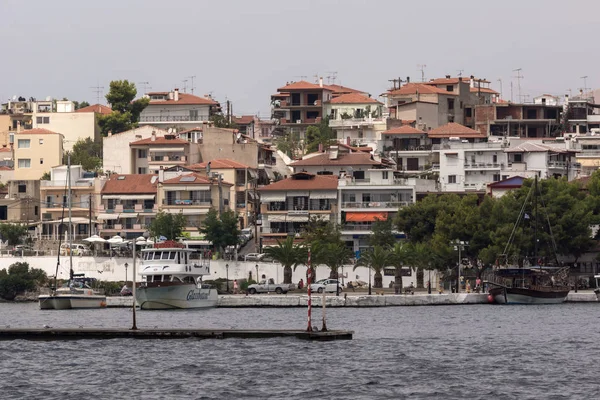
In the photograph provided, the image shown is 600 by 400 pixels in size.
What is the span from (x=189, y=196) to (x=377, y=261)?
75.1 ft

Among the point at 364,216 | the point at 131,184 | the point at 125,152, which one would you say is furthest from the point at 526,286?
the point at 125,152

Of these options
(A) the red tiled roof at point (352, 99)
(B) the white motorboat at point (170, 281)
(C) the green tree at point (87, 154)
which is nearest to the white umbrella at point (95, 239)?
(B) the white motorboat at point (170, 281)

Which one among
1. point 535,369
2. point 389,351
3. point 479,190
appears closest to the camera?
point 535,369

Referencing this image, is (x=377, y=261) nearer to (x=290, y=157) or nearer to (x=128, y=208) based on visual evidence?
(x=128, y=208)

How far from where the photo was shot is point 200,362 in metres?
57.5

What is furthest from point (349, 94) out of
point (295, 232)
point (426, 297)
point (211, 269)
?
point (426, 297)

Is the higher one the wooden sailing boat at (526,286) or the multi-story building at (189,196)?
the multi-story building at (189,196)

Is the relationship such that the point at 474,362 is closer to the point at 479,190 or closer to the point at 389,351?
the point at 389,351

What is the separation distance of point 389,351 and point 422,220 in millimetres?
49164

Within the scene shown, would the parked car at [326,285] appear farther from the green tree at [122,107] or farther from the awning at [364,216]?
the green tree at [122,107]

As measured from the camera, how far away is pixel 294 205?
11881 centimetres

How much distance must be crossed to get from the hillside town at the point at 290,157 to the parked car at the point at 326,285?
42.4 ft

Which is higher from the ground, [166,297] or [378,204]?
[378,204]

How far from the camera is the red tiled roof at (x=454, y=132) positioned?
448ft
